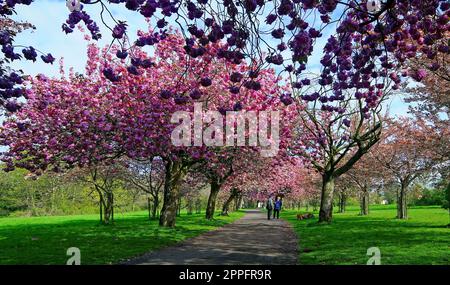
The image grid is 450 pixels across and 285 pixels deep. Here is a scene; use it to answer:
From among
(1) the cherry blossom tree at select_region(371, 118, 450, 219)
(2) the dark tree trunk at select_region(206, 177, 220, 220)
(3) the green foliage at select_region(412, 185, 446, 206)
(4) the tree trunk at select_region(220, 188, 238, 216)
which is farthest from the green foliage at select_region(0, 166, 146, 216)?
(3) the green foliage at select_region(412, 185, 446, 206)

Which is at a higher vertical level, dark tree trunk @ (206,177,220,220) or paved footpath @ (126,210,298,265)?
dark tree trunk @ (206,177,220,220)

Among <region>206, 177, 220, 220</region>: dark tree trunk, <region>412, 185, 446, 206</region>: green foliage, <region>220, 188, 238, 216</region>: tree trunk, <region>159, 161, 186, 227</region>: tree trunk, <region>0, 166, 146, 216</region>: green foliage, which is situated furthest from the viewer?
<region>412, 185, 446, 206</region>: green foliage

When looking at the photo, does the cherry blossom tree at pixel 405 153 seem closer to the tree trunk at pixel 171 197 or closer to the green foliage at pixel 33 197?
the tree trunk at pixel 171 197

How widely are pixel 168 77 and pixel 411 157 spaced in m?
30.0

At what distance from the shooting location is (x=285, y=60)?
7352 millimetres

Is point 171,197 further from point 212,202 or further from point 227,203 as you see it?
point 227,203

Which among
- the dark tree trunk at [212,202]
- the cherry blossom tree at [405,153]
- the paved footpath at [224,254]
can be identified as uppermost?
the cherry blossom tree at [405,153]

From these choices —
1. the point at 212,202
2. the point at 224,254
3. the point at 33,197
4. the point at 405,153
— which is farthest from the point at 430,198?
the point at 224,254

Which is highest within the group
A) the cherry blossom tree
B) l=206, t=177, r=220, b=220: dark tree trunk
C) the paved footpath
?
the cherry blossom tree

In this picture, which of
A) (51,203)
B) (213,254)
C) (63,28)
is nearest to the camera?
(63,28)

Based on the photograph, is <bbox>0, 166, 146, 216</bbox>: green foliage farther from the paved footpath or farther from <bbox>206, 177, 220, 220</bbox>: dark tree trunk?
the paved footpath

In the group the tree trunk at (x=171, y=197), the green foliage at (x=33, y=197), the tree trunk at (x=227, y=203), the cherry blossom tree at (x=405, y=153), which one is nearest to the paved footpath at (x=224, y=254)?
the tree trunk at (x=171, y=197)
